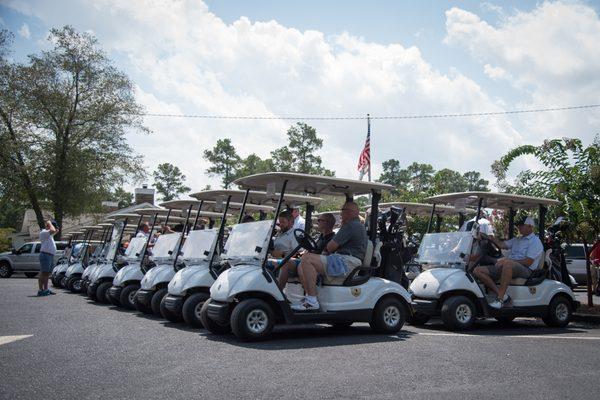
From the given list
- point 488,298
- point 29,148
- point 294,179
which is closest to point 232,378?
point 294,179

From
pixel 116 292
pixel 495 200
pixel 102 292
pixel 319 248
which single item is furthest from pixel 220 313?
pixel 102 292

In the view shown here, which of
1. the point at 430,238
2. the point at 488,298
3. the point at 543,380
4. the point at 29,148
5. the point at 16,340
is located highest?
the point at 29,148

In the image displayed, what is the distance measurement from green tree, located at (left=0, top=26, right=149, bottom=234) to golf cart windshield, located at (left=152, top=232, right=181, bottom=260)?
24.2 metres

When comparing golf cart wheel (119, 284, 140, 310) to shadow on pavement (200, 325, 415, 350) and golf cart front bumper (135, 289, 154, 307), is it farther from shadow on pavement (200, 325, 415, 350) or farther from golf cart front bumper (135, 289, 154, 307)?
shadow on pavement (200, 325, 415, 350)

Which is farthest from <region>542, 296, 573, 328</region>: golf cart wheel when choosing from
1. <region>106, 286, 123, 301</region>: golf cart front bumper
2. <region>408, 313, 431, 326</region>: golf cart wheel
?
<region>106, 286, 123, 301</region>: golf cart front bumper

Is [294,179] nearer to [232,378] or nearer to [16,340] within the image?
[232,378]

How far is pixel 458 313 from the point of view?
910cm

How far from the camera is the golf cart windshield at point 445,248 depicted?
9.61 meters

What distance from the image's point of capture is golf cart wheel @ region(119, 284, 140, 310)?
11734 millimetres

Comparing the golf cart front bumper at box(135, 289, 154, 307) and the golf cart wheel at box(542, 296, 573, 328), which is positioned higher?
the golf cart wheel at box(542, 296, 573, 328)

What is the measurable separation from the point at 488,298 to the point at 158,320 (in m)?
5.33

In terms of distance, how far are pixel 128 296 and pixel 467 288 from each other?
638cm

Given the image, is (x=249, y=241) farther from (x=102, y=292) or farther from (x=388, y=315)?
(x=102, y=292)

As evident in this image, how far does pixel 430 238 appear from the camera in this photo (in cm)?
1032
